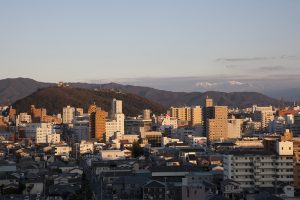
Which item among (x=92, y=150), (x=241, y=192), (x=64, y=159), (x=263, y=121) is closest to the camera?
(x=241, y=192)

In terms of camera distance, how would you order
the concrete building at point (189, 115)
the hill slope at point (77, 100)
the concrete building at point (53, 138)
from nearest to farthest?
the concrete building at point (53, 138), the concrete building at point (189, 115), the hill slope at point (77, 100)

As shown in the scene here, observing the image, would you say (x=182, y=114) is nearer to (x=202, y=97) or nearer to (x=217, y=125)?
(x=217, y=125)

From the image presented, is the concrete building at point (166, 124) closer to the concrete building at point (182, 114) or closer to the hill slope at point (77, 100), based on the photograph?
the concrete building at point (182, 114)

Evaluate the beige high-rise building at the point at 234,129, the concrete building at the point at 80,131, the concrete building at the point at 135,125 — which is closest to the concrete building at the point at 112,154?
the beige high-rise building at the point at 234,129

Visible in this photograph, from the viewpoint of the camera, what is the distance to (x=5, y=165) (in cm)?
2336

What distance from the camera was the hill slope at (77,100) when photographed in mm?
71875

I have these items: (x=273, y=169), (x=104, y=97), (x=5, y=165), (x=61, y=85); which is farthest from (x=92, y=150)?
(x=61, y=85)

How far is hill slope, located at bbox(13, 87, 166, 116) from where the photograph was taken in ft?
236

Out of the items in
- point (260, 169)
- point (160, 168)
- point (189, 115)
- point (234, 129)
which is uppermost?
point (189, 115)

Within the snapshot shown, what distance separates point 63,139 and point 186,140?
11110mm

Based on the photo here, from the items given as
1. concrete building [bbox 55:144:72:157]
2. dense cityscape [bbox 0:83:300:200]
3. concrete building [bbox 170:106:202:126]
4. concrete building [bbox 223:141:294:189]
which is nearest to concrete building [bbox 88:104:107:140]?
dense cityscape [bbox 0:83:300:200]

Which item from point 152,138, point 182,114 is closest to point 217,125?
point 152,138

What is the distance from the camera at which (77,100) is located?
2975 inches

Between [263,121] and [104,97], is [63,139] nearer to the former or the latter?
[263,121]
